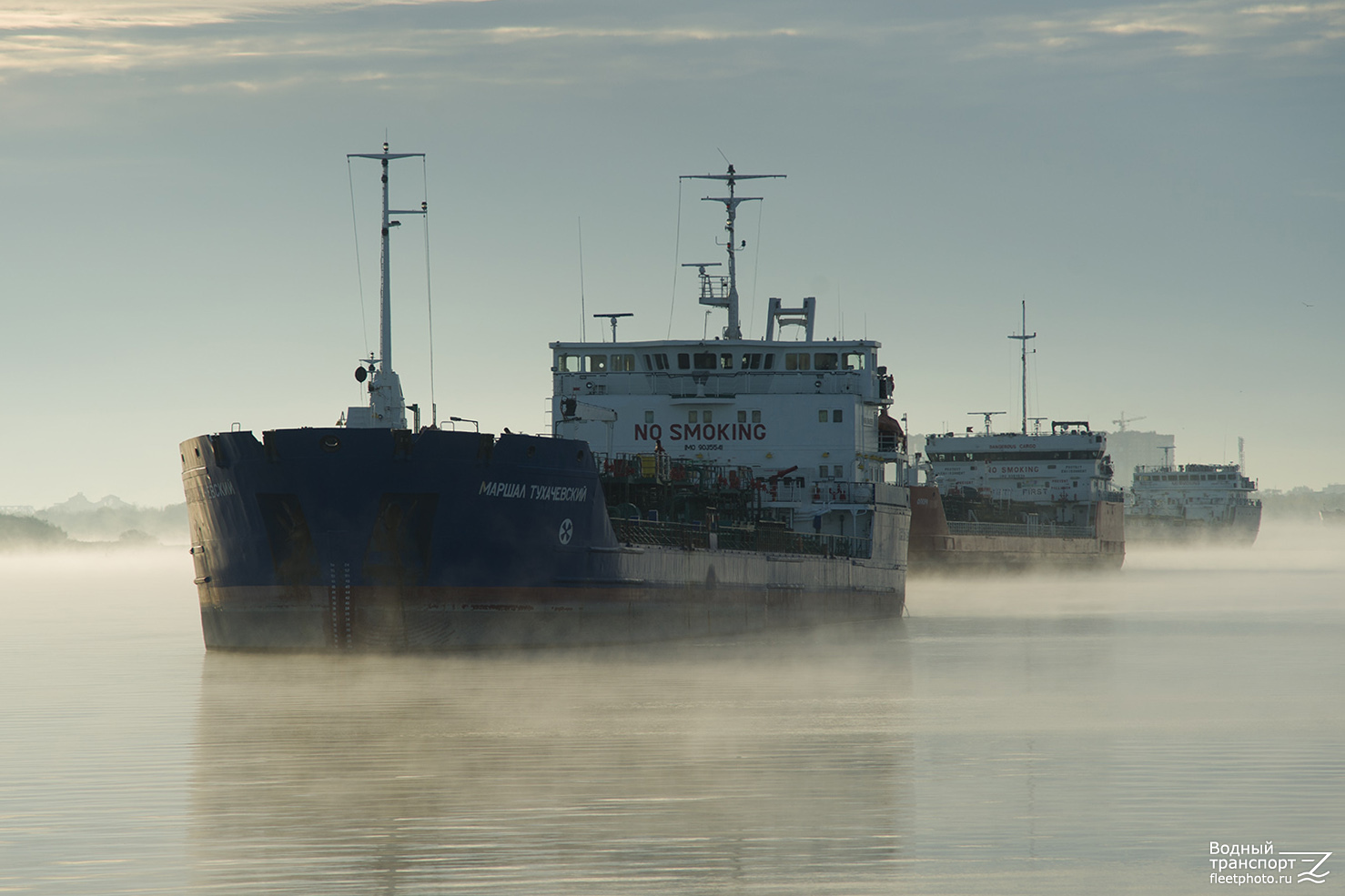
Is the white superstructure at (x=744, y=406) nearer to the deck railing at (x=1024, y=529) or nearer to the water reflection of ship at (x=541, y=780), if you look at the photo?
the water reflection of ship at (x=541, y=780)

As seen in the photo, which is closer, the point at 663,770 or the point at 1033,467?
the point at 663,770

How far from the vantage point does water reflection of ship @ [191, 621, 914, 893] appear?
997 cm

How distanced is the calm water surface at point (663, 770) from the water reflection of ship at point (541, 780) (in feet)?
0.15

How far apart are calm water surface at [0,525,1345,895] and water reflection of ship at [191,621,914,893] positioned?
1.9 inches

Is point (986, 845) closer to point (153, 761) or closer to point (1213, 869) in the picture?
point (1213, 869)

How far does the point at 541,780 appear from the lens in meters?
13.3

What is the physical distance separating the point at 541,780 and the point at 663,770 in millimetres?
1168

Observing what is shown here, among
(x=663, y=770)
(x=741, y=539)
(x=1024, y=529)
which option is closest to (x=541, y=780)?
(x=663, y=770)

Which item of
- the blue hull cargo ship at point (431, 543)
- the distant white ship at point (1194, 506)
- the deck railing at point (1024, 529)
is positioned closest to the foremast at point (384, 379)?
the blue hull cargo ship at point (431, 543)

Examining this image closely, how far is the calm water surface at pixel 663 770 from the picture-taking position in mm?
9977

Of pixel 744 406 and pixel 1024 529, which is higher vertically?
pixel 744 406

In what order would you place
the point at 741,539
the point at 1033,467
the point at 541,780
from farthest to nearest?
the point at 1033,467
the point at 741,539
the point at 541,780

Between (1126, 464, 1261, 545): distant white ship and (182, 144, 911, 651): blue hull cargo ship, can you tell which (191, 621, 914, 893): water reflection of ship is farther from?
(1126, 464, 1261, 545): distant white ship

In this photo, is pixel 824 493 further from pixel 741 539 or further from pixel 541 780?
pixel 541 780
